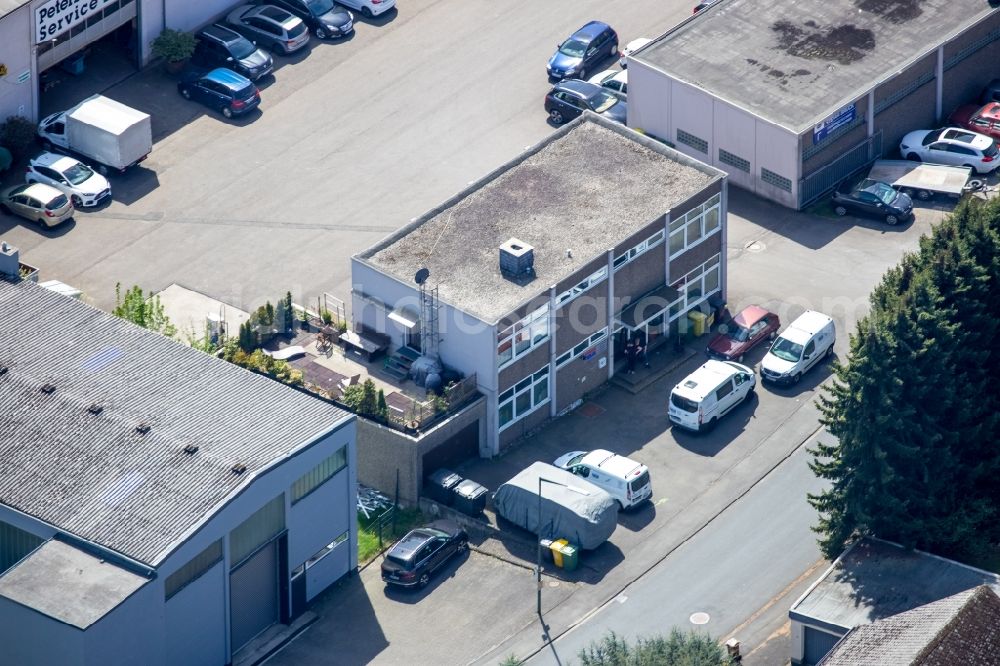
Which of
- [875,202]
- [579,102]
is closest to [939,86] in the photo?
[875,202]

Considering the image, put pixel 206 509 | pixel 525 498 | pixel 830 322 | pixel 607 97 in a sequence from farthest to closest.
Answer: pixel 607 97, pixel 830 322, pixel 525 498, pixel 206 509

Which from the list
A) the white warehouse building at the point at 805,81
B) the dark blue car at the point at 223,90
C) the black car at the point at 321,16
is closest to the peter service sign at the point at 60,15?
the dark blue car at the point at 223,90

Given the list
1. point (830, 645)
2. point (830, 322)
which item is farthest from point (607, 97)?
point (830, 645)

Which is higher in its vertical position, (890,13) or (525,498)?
(890,13)

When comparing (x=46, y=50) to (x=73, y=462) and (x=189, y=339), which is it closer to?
(x=189, y=339)

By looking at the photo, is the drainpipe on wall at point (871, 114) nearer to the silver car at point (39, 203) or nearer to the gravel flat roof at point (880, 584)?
the gravel flat roof at point (880, 584)

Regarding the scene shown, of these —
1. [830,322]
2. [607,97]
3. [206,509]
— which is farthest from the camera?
[607,97]

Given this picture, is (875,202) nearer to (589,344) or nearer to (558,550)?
(589,344)
